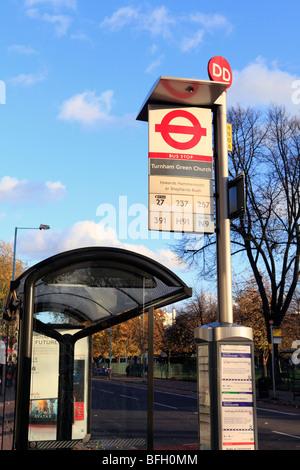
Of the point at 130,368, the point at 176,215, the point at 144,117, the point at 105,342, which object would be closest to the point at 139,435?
the point at 130,368

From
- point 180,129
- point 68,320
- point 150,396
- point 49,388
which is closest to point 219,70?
point 180,129

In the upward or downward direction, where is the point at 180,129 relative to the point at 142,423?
upward

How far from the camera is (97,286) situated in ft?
26.1

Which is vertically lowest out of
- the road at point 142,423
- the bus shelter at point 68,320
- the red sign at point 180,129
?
the road at point 142,423

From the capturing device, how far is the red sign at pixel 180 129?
23.0 feet

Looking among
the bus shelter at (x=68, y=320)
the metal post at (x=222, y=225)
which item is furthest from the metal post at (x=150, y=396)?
the metal post at (x=222, y=225)

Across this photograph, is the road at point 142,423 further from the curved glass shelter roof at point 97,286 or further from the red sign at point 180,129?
the red sign at point 180,129

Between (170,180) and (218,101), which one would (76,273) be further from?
(218,101)

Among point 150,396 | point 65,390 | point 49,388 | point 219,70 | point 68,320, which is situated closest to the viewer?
point 150,396

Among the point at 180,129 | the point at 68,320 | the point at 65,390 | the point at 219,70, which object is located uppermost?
the point at 219,70

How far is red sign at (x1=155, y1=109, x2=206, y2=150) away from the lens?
7.01 metres

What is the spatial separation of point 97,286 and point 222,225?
2257mm

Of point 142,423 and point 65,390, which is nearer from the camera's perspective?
point 142,423

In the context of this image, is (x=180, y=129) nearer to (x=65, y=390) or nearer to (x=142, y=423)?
(x=142, y=423)
